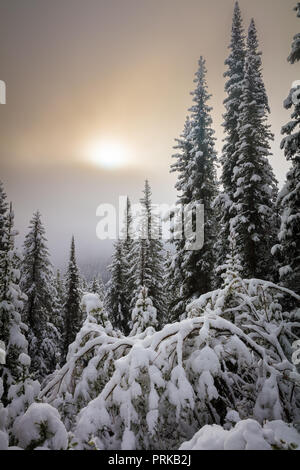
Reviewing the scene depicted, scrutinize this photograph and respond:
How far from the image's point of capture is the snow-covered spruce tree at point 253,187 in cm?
1520

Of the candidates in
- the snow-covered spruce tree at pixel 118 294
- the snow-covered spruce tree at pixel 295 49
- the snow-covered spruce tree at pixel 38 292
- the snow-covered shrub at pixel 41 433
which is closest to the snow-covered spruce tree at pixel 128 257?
the snow-covered spruce tree at pixel 118 294

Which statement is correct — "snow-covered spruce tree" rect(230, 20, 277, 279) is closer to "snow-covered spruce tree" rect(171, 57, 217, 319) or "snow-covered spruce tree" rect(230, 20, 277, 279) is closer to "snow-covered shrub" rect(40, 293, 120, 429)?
"snow-covered spruce tree" rect(171, 57, 217, 319)

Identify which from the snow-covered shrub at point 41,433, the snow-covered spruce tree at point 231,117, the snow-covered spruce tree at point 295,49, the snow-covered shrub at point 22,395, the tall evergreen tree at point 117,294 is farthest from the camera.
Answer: the tall evergreen tree at point 117,294

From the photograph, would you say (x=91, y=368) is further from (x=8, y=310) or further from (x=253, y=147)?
(x=253, y=147)

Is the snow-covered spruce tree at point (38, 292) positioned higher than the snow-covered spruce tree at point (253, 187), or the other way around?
the snow-covered spruce tree at point (253, 187)

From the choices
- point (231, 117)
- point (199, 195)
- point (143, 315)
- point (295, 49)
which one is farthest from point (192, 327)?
point (231, 117)

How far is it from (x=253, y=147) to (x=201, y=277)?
9640 mm

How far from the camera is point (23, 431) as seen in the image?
188cm

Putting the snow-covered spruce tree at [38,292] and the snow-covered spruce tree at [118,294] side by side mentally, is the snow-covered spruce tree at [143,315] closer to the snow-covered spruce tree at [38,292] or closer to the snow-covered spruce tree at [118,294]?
the snow-covered spruce tree at [38,292]

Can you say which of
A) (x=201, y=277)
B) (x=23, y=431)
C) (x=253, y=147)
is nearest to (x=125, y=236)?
(x=201, y=277)

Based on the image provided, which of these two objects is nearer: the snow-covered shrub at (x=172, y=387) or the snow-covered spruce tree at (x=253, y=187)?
the snow-covered shrub at (x=172, y=387)

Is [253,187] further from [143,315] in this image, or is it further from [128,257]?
[128,257]

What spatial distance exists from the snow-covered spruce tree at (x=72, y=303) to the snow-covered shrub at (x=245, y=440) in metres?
30.4

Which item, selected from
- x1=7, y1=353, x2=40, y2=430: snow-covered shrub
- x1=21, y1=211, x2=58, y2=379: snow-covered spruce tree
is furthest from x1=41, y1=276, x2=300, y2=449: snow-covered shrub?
x1=21, y1=211, x2=58, y2=379: snow-covered spruce tree
